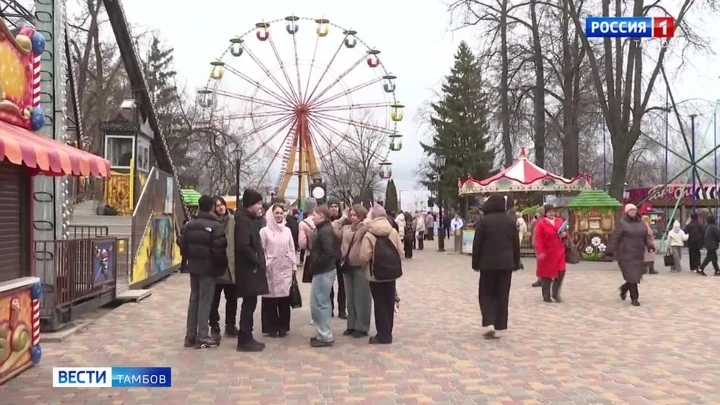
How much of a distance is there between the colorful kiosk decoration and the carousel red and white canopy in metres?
2.02

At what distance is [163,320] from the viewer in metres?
9.97

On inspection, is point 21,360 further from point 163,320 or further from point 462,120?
point 462,120

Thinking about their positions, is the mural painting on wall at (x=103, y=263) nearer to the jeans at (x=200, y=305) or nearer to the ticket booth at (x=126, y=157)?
the jeans at (x=200, y=305)

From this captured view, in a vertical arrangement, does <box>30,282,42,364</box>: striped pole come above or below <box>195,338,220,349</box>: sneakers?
above

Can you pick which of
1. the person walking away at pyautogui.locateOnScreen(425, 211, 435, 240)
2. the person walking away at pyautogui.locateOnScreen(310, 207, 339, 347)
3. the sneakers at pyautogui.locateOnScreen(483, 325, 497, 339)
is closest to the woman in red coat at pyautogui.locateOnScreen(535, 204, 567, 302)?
the sneakers at pyautogui.locateOnScreen(483, 325, 497, 339)

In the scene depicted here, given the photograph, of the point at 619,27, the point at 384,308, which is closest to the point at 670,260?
the point at 619,27

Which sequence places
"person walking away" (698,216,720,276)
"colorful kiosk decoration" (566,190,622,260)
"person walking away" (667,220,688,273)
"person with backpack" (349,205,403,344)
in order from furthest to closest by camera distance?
"colorful kiosk decoration" (566,190,622,260) → "person walking away" (667,220,688,273) → "person walking away" (698,216,720,276) → "person with backpack" (349,205,403,344)

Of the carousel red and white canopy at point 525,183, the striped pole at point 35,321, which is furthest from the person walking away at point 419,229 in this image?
the striped pole at point 35,321

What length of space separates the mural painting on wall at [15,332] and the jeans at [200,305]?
1.73 metres

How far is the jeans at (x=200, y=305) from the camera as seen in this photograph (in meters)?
7.89

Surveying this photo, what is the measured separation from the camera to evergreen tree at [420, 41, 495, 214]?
50.6m

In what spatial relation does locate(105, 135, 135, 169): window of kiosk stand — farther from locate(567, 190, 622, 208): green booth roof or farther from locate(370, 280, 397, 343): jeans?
locate(370, 280, 397, 343): jeans

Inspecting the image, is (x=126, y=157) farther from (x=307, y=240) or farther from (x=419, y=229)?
(x=307, y=240)

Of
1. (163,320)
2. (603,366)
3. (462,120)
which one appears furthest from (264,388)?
(462,120)
